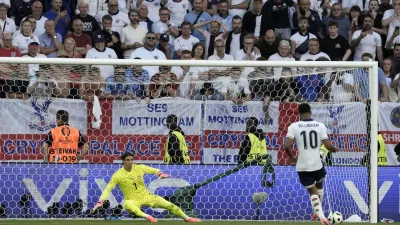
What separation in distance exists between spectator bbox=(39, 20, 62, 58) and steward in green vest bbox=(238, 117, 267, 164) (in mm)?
4704

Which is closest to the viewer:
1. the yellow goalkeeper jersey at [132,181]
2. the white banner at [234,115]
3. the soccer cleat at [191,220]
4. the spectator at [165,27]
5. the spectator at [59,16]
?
the yellow goalkeeper jersey at [132,181]

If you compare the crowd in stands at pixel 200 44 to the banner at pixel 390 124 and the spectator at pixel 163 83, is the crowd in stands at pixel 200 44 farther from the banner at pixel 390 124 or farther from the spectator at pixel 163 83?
the banner at pixel 390 124

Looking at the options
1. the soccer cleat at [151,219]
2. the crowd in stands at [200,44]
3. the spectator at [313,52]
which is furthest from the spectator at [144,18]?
the soccer cleat at [151,219]

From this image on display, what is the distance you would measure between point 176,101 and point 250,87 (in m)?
1.29

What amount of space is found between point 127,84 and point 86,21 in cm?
387

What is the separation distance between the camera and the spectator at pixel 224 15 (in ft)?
71.9

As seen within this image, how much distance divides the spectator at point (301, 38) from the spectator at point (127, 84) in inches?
181

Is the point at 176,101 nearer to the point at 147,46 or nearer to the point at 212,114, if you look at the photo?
the point at 212,114

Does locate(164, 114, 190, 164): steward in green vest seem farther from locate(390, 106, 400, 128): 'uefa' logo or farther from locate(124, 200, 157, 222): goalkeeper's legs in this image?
locate(390, 106, 400, 128): 'uefa' logo

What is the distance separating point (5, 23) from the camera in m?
20.7

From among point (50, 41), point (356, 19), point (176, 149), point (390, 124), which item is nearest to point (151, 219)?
point (176, 149)

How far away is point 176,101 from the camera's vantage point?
706 inches

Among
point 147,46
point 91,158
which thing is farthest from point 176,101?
point 147,46

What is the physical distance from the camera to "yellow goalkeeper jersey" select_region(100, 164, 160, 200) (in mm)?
16156
